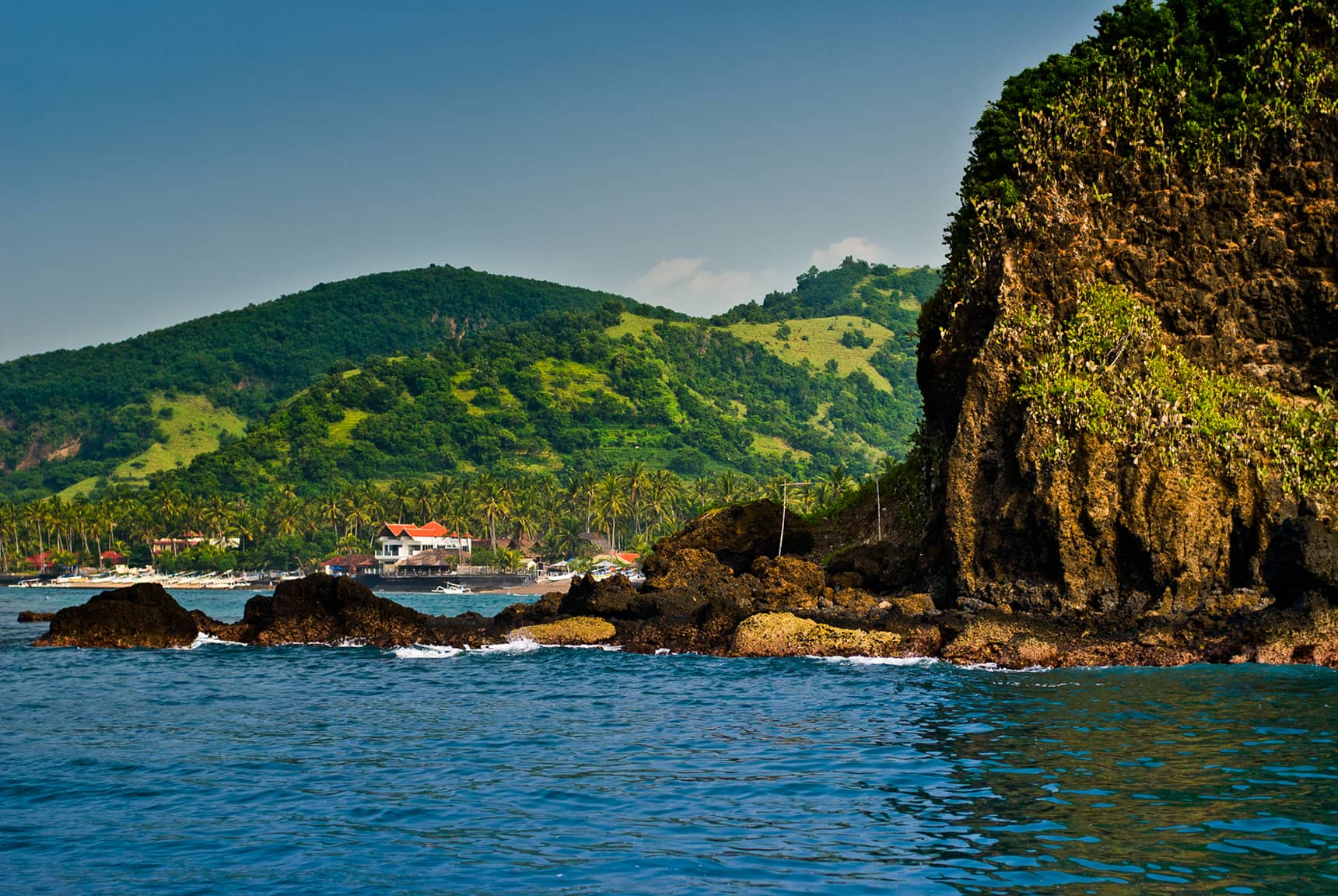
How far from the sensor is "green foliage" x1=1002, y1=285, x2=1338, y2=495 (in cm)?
4178

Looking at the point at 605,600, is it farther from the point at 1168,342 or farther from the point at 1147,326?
the point at 1168,342

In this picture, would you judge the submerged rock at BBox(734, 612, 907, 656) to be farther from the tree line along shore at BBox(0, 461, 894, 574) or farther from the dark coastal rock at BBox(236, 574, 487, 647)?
the tree line along shore at BBox(0, 461, 894, 574)

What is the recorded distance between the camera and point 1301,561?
3772 cm

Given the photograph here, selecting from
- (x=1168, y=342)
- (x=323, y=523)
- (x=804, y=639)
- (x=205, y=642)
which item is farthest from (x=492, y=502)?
(x=1168, y=342)

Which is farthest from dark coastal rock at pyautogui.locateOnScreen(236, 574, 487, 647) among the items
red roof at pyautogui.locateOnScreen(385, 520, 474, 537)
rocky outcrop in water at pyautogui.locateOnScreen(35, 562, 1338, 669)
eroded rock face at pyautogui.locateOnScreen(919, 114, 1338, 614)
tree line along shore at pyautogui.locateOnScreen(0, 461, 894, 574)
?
tree line along shore at pyautogui.locateOnScreen(0, 461, 894, 574)

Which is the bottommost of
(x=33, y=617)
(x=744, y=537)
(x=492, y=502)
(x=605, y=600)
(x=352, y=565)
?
(x=352, y=565)

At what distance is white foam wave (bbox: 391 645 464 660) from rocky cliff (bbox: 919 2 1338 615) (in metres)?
18.4

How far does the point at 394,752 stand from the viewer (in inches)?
957

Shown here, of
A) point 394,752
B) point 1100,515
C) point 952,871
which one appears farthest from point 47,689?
point 1100,515

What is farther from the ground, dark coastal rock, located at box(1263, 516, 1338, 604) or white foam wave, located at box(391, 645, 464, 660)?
dark coastal rock, located at box(1263, 516, 1338, 604)

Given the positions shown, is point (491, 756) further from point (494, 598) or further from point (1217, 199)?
point (494, 598)

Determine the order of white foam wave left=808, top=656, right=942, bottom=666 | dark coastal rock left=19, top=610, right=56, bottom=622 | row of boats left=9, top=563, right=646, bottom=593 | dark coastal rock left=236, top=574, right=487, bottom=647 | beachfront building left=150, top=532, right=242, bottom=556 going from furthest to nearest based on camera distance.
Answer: beachfront building left=150, top=532, right=242, bottom=556 < row of boats left=9, top=563, right=646, bottom=593 < dark coastal rock left=19, top=610, right=56, bottom=622 < dark coastal rock left=236, top=574, right=487, bottom=647 < white foam wave left=808, top=656, right=942, bottom=666

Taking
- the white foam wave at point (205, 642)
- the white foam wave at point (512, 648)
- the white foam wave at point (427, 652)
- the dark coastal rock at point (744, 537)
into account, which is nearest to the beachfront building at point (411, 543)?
the dark coastal rock at point (744, 537)

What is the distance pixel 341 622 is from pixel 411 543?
431 feet
